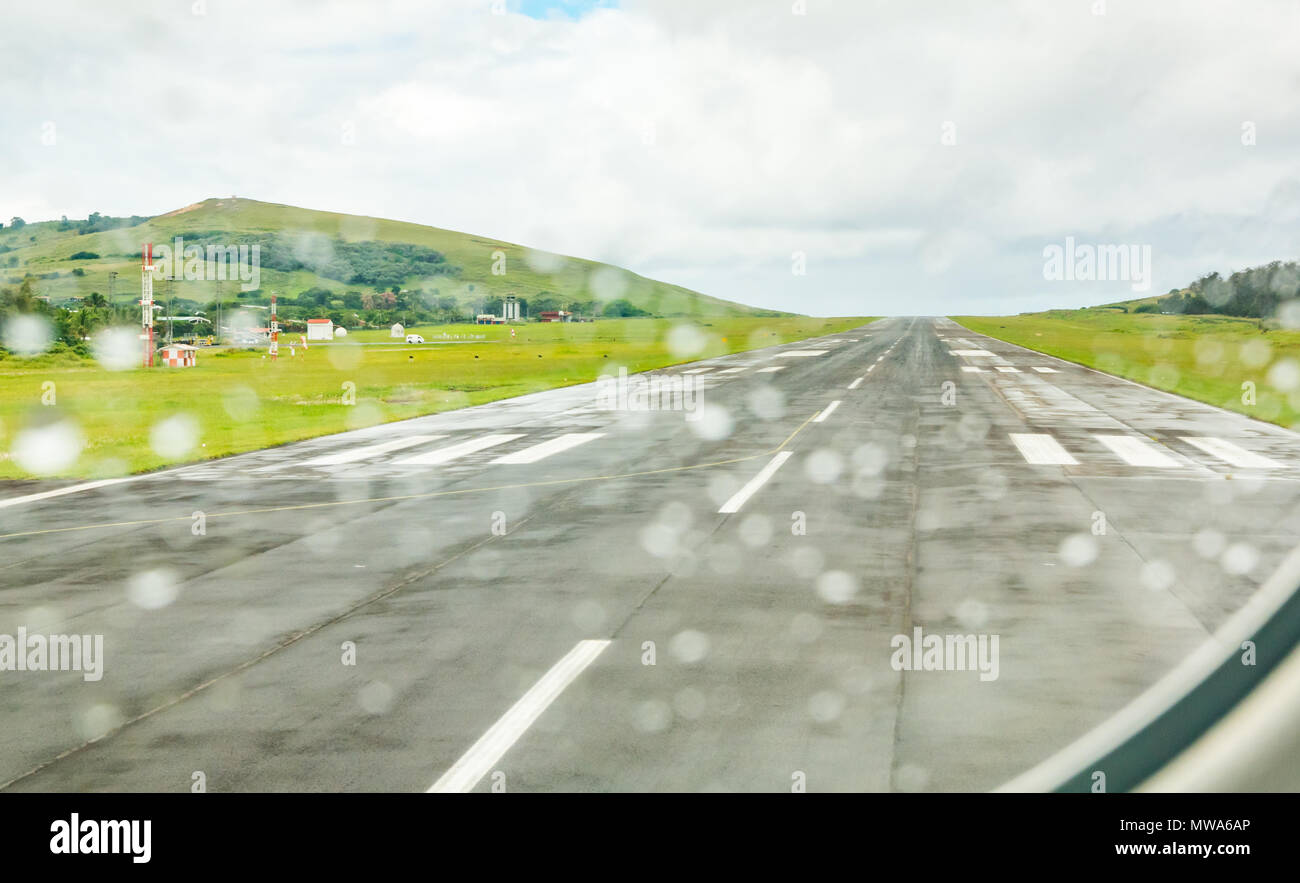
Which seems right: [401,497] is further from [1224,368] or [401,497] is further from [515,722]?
[1224,368]

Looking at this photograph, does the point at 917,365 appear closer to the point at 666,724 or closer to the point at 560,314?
the point at 666,724

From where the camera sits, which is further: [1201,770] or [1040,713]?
[1040,713]

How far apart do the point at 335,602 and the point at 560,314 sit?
568ft

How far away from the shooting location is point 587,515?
1222cm

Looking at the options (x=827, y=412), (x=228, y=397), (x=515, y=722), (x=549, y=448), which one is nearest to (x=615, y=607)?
(x=515, y=722)

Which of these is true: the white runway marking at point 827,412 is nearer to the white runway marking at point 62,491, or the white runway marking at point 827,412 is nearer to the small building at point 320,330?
the white runway marking at point 62,491

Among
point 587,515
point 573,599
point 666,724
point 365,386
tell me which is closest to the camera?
point 666,724

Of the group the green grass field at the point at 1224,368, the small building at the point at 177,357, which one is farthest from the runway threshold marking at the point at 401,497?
the small building at the point at 177,357

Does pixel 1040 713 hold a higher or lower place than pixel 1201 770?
lower

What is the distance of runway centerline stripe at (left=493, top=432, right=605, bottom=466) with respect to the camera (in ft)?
57.6

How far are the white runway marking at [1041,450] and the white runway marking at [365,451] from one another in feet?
35.7

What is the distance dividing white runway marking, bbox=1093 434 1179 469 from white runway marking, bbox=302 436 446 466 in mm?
12338

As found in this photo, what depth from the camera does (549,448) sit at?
62.5 ft
